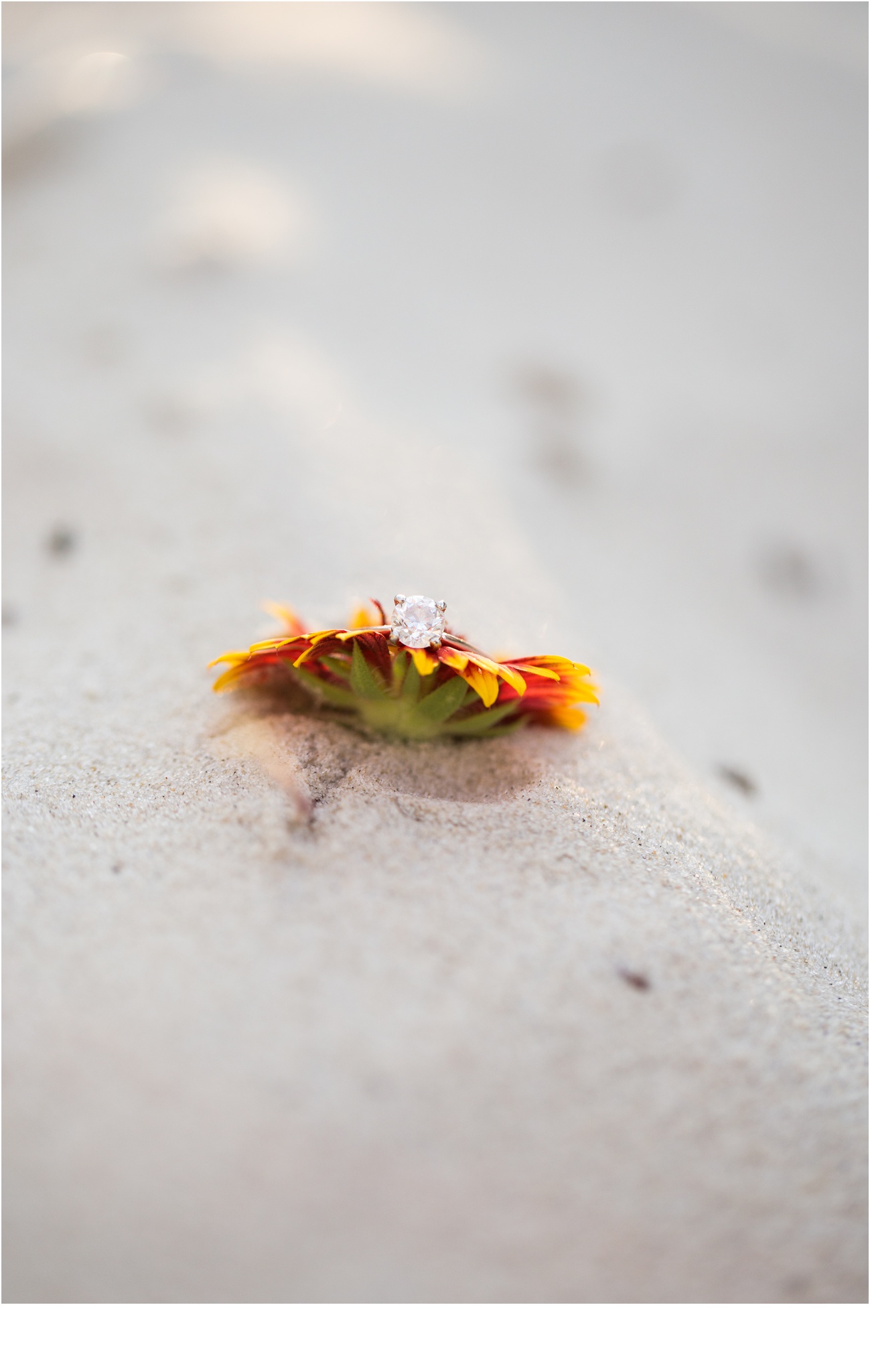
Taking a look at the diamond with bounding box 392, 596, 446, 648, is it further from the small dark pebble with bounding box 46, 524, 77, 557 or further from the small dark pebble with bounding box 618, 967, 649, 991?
the small dark pebble with bounding box 46, 524, 77, 557

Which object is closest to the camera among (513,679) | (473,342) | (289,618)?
(513,679)

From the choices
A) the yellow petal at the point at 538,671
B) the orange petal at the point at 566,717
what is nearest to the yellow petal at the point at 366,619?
the yellow petal at the point at 538,671

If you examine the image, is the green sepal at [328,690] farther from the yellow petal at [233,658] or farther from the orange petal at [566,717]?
the orange petal at [566,717]

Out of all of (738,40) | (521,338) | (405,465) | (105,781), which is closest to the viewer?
(105,781)

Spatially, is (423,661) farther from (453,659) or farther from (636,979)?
(636,979)

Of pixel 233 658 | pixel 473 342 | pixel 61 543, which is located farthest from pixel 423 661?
pixel 473 342

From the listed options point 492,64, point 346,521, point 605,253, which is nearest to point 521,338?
point 605,253

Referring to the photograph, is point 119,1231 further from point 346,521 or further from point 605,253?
point 605,253

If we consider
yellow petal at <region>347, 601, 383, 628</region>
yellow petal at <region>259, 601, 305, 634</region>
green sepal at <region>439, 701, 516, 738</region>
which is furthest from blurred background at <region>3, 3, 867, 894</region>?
green sepal at <region>439, 701, 516, 738</region>
